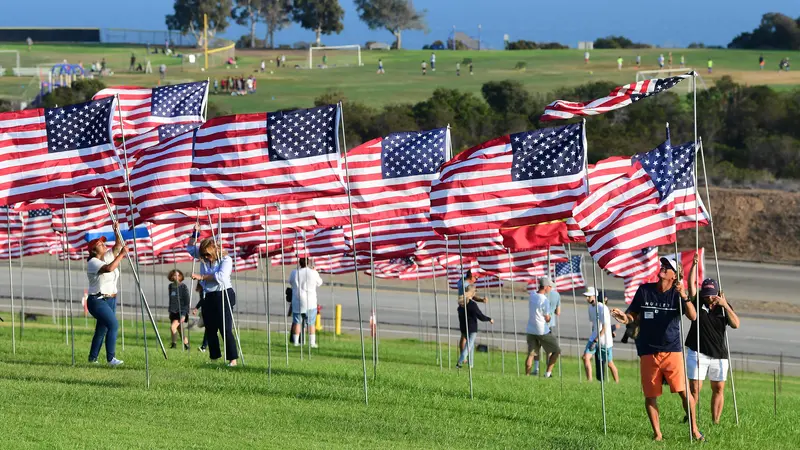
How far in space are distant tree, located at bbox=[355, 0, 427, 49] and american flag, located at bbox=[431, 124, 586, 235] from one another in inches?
5002

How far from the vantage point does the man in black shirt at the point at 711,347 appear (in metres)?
15.0

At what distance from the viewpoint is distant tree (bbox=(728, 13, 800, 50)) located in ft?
382

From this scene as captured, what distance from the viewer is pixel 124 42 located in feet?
422

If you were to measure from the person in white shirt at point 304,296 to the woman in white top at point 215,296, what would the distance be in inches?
232

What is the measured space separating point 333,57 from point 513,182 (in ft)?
334

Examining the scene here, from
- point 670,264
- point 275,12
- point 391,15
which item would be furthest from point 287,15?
point 670,264

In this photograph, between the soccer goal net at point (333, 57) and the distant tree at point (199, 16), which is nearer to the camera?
the soccer goal net at point (333, 57)

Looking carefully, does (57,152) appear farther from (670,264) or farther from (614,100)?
(670,264)

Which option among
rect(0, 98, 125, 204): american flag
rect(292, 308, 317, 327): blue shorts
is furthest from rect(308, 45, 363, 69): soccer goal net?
rect(0, 98, 125, 204): american flag

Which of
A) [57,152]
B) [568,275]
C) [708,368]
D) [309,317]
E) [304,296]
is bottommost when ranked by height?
[568,275]

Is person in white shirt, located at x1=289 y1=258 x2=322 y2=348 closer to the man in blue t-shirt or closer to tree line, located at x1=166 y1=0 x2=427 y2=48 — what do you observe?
the man in blue t-shirt

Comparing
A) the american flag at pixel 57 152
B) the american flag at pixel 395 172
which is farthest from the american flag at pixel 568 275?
the american flag at pixel 57 152

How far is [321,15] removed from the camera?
132 meters

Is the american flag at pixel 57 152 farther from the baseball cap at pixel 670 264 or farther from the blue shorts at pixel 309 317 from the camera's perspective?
the baseball cap at pixel 670 264
